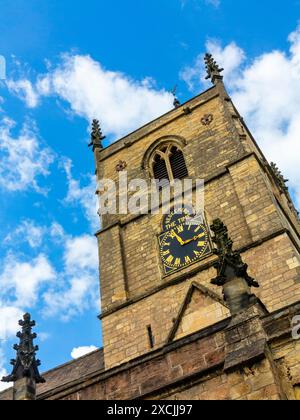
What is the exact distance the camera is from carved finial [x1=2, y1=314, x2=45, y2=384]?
1157cm

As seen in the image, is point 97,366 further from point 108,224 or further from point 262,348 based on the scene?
point 262,348

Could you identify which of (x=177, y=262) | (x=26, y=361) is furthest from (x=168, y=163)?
(x=26, y=361)

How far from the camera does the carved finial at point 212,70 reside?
23797 mm

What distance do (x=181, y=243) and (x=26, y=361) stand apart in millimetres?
7382

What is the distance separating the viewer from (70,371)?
21953 mm

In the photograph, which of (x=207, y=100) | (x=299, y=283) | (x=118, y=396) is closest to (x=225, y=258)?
(x=118, y=396)

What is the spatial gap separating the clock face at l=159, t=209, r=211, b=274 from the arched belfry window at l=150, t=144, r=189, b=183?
7.90 feet

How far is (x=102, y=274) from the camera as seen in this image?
62.0ft

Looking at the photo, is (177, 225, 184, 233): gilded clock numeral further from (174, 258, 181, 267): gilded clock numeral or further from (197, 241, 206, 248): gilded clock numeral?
(174, 258, 181, 267): gilded clock numeral

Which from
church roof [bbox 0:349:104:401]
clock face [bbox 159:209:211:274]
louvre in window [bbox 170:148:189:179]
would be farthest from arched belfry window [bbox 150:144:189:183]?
church roof [bbox 0:349:104:401]

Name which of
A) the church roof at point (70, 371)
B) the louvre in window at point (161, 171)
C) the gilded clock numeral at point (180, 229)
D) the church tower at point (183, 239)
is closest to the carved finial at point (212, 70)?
the church tower at point (183, 239)

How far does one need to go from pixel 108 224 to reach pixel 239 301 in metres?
11.4

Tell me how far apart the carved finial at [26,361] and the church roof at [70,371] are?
7.55m

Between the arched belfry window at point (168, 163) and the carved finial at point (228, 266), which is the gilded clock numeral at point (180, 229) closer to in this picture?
the arched belfry window at point (168, 163)
